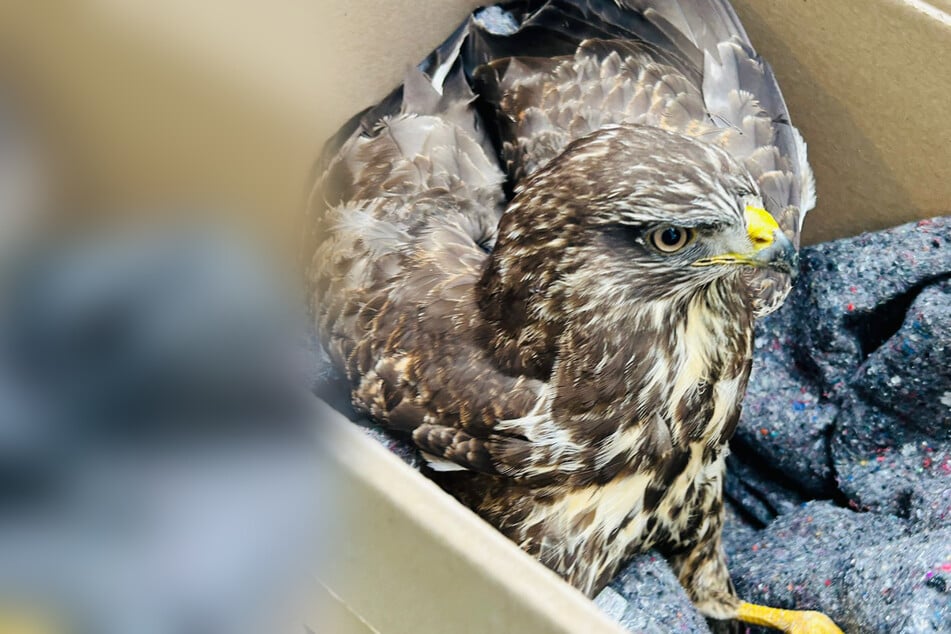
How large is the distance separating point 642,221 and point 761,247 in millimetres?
160

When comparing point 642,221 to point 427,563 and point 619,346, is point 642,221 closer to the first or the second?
point 619,346

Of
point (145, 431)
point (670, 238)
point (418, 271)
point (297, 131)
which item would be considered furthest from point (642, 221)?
point (145, 431)

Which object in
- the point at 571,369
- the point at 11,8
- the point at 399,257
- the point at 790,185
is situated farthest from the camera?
the point at 790,185

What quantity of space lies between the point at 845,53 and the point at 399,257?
3.07 feet

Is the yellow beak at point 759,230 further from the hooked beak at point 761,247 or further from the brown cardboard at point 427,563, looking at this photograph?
the brown cardboard at point 427,563

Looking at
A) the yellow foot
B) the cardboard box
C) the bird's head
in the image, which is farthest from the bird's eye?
the yellow foot

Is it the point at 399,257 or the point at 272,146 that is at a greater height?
the point at 272,146

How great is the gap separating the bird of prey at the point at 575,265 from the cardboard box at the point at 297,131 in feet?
0.69

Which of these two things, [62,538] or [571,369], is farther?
[571,369]

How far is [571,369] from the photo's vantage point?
4.39 feet

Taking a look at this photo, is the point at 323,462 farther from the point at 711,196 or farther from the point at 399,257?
the point at 399,257

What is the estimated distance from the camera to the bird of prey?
1.25 meters

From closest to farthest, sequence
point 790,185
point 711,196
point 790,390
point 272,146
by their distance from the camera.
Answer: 1. point 272,146
2. point 711,196
3. point 790,185
4. point 790,390

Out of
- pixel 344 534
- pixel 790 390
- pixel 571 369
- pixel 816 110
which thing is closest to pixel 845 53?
pixel 816 110
